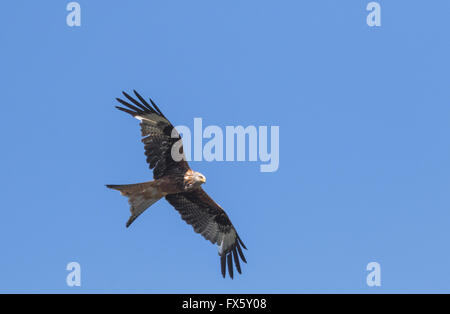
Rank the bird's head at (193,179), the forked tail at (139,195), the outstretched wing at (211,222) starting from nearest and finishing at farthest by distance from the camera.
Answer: the forked tail at (139,195)
the bird's head at (193,179)
the outstretched wing at (211,222)

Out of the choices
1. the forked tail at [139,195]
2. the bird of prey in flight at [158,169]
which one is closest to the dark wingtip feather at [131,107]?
the bird of prey in flight at [158,169]

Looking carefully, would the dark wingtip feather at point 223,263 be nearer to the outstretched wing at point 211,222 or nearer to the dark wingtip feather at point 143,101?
the outstretched wing at point 211,222

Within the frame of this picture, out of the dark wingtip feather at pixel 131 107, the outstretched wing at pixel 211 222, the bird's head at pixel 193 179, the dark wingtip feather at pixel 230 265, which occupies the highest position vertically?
the dark wingtip feather at pixel 131 107

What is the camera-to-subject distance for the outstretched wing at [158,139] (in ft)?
39.3

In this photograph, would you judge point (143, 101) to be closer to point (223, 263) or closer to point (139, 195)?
point (139, 195)

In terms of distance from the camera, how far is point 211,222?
13.3m

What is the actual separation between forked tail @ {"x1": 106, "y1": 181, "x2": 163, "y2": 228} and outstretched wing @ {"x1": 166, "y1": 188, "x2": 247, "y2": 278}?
1.06 meters

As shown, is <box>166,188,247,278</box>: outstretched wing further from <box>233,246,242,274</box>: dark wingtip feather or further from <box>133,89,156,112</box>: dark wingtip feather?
<box>133,89,156,112</box>: dark wingtip feather

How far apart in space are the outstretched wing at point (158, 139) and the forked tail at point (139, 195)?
0.40m

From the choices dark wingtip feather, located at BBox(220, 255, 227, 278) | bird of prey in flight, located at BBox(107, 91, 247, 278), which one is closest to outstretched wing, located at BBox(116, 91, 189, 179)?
bird of prey in flight, located at BBox(107, 91, 247, 278)
